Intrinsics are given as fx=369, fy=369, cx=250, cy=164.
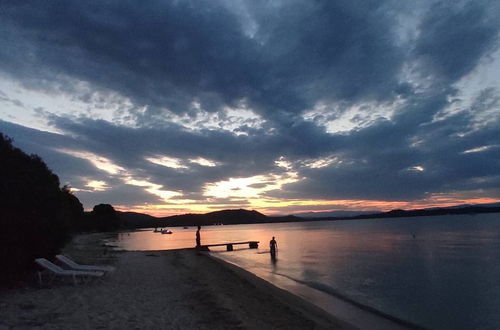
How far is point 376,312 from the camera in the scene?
49.0 ft

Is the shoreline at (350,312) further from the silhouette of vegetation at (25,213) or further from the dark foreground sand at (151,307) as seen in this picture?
the silhouette of vegetation at (25,213)

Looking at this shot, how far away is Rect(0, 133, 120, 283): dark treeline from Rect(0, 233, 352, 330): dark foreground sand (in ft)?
4.14

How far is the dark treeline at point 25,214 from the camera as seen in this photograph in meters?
12.1

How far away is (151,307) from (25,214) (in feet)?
20.3

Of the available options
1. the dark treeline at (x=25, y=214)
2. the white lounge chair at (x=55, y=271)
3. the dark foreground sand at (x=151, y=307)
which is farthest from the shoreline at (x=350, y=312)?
the dark treeline at (x=25, y=214)

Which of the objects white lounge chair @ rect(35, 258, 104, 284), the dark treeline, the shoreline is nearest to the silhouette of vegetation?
the dark treeline

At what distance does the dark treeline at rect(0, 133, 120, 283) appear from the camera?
39.7ft

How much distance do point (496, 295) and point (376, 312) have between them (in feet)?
25.9

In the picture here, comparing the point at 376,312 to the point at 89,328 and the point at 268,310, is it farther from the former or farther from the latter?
the point at 89,328

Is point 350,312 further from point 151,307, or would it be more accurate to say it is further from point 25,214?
point 25,214

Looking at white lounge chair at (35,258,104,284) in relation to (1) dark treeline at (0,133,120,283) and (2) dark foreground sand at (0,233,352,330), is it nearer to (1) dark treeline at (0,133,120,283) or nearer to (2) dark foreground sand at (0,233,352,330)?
(2) dark foreground sand at (0,233,352,330)

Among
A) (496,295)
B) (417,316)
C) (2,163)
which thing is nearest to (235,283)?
(417,316)

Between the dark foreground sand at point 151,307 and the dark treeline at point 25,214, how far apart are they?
1.26 m

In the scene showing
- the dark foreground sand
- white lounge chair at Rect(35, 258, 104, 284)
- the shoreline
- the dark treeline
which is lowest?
the shoreline
